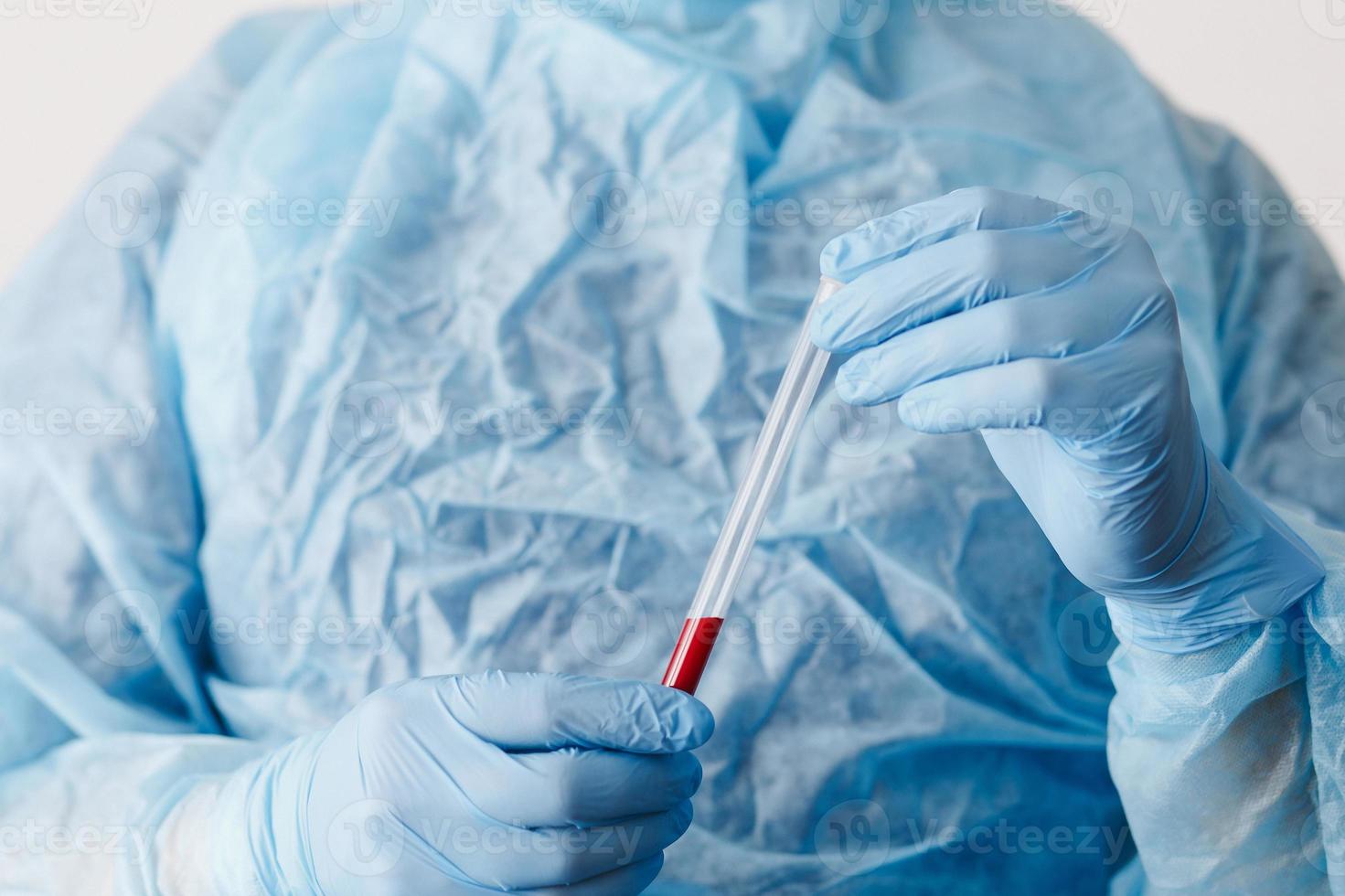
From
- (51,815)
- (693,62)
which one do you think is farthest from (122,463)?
(693,62)

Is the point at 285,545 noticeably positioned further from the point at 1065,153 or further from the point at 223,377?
the point at 1065,153

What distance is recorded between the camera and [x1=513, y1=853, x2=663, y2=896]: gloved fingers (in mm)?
602

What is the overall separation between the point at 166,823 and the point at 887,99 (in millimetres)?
749
